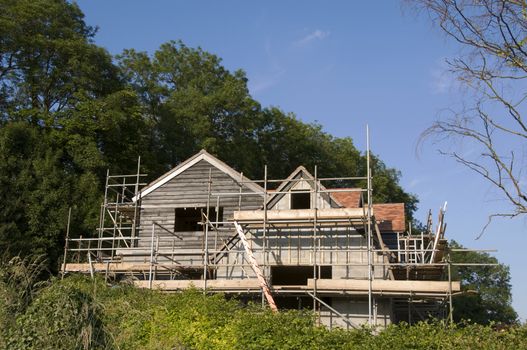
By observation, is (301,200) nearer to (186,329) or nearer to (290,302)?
(290,302)

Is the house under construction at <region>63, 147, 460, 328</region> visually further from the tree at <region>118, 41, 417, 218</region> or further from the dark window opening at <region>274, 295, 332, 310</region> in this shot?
the tree at <region>118, 41, 417, 218</region>

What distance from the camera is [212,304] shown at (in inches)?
693

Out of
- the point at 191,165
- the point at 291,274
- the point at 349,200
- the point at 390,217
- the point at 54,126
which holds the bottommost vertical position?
the point at 291,274

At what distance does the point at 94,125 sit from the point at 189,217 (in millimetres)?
9119

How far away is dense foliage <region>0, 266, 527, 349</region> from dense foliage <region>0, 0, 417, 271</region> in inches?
563

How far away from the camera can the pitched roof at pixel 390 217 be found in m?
25.6

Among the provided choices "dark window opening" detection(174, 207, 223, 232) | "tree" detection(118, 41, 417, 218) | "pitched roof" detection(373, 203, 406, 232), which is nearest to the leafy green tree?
"tree" detection(118, 41, 417, 218)

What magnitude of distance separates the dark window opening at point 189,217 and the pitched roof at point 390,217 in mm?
6966

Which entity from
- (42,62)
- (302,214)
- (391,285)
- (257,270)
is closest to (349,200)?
(302,214)

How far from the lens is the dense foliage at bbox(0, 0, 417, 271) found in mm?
32219

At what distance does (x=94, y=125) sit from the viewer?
3538 centimetres

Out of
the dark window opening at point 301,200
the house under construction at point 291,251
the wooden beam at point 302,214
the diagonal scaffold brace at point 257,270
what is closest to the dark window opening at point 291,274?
the house under construction at point 291,251

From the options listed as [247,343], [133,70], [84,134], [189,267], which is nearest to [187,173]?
[189,267]

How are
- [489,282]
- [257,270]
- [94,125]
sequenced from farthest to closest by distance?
[489,282]
[94,125]
[257,270]
